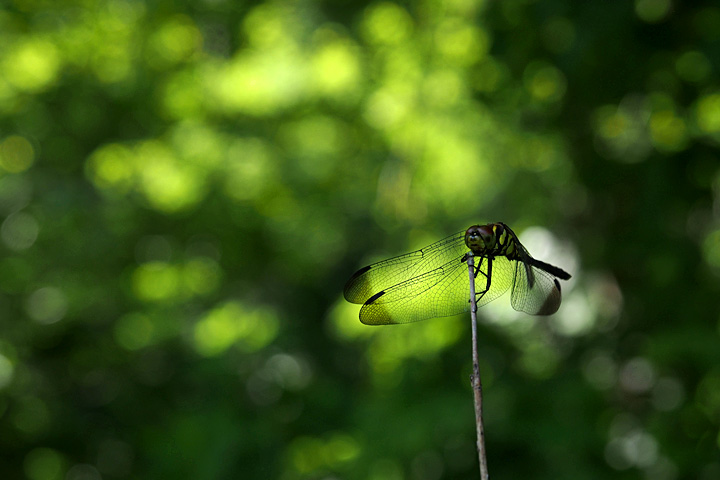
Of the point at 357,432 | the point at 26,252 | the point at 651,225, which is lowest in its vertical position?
the point at 357,432

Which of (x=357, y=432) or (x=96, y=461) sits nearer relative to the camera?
(x=357, y=432)

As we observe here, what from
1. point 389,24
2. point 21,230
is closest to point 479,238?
point 389,24

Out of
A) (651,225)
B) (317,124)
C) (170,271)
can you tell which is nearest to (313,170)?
(317,124)

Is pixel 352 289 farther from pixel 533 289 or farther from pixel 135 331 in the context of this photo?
pixel 135 331

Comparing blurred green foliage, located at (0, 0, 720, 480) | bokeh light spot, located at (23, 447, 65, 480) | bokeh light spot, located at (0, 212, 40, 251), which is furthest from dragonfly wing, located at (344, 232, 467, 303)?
bokeh light spot, located at (23, 447, 65, 480)

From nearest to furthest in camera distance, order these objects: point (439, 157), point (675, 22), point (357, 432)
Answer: point (675, 22) < point (357, 432) < point (439, 157)

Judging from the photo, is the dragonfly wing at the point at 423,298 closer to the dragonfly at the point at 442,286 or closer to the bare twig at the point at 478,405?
the dragonfly at the point at 442,286

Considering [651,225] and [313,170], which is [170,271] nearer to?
[313,170]
